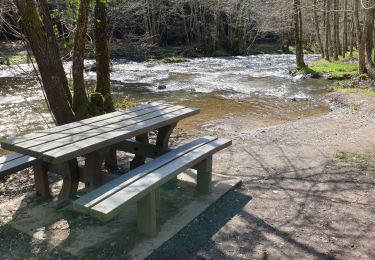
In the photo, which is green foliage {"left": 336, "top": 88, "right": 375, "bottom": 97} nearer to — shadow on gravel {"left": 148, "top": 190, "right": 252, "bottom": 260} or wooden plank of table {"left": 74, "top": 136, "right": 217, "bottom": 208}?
shadow on gravel {"left": 148, "top": 190, "right": 252, "bottom": 260}

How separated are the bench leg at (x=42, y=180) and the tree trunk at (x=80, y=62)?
6.20 ft

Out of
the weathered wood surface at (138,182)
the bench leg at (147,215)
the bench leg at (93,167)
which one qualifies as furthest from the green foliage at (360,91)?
the bench leg at (147,215)

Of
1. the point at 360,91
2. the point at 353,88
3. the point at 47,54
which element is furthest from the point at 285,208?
the point at 353,88

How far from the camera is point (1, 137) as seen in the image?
8641mm

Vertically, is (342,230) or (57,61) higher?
(57,61)

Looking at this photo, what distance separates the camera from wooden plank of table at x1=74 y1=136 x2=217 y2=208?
10.1ft

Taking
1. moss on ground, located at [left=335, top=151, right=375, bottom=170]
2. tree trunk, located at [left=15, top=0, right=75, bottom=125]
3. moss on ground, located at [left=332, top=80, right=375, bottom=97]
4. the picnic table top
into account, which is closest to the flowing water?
moss on ground, located at [left=332, top=80, right=375, bottom=97]

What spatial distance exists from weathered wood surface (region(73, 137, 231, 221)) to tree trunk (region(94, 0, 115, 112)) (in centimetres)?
306

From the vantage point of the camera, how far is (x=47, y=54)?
538 cm

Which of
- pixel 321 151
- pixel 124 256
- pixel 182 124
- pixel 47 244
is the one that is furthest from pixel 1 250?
pixel 182 124

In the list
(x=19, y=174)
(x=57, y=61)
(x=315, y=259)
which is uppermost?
(x=57, y=61)

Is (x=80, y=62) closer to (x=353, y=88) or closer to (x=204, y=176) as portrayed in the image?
(x=204, y=176)

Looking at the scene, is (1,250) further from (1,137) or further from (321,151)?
Result: (1,137)

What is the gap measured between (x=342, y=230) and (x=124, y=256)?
2085 mm
